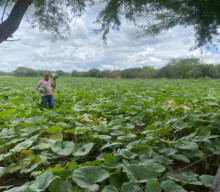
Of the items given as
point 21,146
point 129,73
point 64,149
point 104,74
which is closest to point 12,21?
point 21,146

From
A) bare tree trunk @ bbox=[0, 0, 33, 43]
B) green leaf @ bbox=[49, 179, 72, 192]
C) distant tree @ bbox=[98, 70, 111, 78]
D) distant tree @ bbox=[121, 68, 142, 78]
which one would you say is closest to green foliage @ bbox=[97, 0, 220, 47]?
bare tree trunk @ bbox=[0, 0, 33, 43]

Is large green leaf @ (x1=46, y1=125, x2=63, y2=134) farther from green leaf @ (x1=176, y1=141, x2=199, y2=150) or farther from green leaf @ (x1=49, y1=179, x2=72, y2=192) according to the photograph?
green leaf @ (x1=176, y1=141, x2=199, y2=150)

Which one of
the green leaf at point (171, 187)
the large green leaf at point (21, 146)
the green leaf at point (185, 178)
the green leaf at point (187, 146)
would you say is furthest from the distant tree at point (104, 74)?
the green leaf at point (171, 187)

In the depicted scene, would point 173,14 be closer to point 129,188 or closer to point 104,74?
point 129,188

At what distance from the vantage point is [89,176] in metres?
1.35

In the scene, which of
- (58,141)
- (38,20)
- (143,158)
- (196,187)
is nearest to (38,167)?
(58,141)

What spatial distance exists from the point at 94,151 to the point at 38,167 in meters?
0.70

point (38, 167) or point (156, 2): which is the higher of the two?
point (156, 2)

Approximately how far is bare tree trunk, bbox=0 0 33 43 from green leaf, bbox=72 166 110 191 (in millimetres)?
2887

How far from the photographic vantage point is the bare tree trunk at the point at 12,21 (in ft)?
10.4

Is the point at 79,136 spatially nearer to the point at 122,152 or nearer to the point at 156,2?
the point at 122,152

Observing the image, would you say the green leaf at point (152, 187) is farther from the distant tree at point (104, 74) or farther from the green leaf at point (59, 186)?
the distant tree at point (104, 74)

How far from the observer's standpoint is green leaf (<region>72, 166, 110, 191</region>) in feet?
4.22

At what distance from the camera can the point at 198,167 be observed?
188 cm
